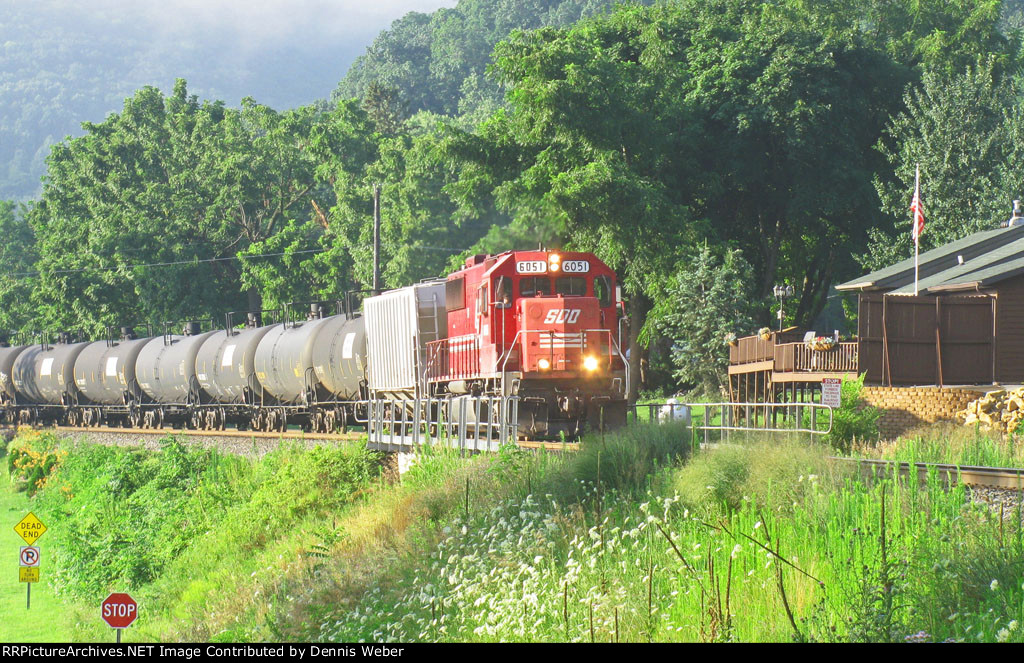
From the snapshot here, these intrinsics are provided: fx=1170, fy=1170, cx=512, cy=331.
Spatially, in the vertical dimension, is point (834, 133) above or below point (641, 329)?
above

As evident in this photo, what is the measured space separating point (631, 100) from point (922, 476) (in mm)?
30421

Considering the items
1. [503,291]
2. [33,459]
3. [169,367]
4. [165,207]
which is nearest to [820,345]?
[503,291]

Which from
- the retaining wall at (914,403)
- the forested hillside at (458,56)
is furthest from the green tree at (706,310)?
the forested hillside at (458,56)

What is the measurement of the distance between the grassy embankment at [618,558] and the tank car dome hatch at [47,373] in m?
31.0

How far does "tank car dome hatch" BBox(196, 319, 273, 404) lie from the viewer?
40.2m

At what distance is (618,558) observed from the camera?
12578 millimetres

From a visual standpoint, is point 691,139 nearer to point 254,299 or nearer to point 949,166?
point 949,166

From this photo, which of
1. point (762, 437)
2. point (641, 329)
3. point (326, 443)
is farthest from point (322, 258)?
point (762, 437)

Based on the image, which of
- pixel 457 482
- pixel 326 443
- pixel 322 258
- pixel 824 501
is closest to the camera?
pixel 824 501

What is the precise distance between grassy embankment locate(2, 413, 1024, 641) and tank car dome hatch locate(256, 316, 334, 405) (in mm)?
10390

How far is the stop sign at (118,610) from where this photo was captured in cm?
1416

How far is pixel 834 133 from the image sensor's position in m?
47.5

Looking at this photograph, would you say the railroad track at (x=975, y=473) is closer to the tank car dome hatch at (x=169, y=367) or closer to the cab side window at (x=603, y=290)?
the cab side window at (x=603, y=290)

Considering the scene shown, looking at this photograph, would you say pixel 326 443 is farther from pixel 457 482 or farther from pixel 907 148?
pixel 907 148
